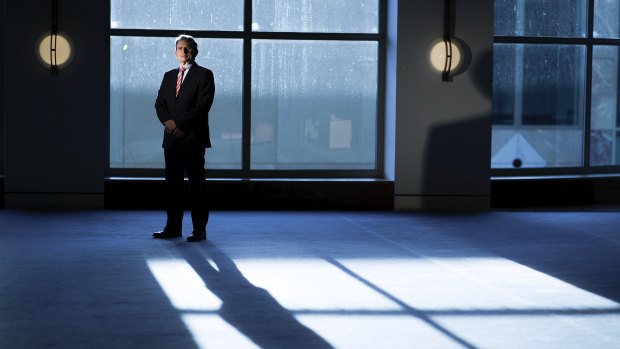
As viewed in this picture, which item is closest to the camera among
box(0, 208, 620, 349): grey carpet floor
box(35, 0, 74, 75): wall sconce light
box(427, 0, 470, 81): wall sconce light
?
box(0, 208, 620, 349): grey carpet floor

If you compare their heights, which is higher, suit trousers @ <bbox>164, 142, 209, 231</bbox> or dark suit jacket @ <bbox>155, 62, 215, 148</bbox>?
dark suit jacket @ <bbox>155, 62, 215, 148</bbox>

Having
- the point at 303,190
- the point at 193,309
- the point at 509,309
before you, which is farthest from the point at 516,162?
the point at 193,309

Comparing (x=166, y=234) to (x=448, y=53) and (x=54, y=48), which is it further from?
(x=448, y=53)

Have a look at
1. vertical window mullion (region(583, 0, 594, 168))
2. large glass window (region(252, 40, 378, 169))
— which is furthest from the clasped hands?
vertical window mullion (region(583, 0, 594, 168))

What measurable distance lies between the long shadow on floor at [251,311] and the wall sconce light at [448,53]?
12.1 ft

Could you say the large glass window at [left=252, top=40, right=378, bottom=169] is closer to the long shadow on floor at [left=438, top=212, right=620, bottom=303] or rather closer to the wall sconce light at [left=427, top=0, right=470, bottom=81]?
the wall sconce light at [left=427, top=0, right=470, bottom=81]

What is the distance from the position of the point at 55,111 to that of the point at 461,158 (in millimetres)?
3878

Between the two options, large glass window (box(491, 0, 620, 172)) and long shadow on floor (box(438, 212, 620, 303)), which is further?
large glass window (box(491, 0, 620, 172))

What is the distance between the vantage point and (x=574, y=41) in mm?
9469

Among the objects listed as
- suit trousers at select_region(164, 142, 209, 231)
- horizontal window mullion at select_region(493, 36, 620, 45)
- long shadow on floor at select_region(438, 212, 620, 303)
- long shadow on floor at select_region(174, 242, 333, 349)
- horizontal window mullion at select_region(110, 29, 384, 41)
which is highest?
horizontal window mullion at select_region(493, 36, 620, 45)

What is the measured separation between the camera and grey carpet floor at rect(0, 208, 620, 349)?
145 inches

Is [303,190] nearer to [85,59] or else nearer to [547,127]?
[85,59]

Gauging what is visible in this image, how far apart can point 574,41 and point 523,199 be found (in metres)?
1.93

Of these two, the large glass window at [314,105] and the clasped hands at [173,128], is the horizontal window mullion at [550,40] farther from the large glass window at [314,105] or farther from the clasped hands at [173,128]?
the clasped hands at [173,128]
